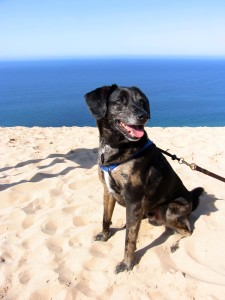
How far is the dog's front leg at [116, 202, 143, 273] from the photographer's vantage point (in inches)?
132

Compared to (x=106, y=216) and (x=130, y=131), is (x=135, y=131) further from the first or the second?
(x=106, y=216)

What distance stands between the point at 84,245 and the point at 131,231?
751 mm

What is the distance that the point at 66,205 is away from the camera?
15.7ft

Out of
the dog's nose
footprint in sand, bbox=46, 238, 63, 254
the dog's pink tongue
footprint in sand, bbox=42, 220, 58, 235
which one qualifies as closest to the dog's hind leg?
the dog's pink tongue

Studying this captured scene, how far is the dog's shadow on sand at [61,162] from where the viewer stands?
19.4 ft

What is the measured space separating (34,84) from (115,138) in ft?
310

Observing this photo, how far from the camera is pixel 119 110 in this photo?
337 centimetres

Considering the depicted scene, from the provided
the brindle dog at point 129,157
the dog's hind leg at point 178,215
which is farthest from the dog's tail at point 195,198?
the brindle dog at point 129,157

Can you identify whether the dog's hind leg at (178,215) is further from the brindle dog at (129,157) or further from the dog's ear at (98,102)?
the dog's ear at (98,102)

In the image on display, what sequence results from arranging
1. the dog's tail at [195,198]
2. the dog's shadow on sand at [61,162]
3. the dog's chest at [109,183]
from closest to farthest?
the dog's chest at [109,183], the dog's tail at [195,198], the dog's shadow on sand at [61,162]

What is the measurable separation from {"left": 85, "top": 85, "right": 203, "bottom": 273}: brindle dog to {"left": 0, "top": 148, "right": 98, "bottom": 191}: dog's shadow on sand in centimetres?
259

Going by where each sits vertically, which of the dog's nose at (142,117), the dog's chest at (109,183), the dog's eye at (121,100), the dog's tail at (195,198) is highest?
the dog's eye at (121,100)

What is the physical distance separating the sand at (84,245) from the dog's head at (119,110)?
1.45 metres

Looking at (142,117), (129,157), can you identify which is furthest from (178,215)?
(142,117)
